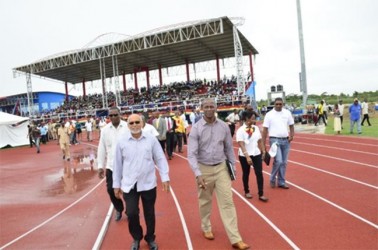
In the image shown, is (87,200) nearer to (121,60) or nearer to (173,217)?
(173,217)

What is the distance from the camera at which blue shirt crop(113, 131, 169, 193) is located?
4070 millimetres

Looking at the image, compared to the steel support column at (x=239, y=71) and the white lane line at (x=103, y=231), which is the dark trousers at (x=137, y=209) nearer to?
the white lane line at (x=103, y=231)

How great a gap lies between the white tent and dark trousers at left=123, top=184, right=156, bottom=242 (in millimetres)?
22517

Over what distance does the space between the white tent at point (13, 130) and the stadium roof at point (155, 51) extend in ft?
40.1

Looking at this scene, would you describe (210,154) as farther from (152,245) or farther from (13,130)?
(13,130)

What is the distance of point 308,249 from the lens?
4.03 m

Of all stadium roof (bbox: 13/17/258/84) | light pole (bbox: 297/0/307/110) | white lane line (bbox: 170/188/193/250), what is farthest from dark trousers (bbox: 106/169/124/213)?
stadium roof (bbox: 13/17/258/84)

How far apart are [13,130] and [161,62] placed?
20.5m

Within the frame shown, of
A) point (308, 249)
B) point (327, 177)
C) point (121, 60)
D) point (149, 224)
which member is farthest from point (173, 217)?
point (121, 60)

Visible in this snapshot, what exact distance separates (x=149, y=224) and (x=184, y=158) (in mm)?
7928

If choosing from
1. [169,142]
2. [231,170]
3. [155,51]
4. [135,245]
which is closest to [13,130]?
[155,51]

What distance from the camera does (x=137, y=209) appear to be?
4.10 m

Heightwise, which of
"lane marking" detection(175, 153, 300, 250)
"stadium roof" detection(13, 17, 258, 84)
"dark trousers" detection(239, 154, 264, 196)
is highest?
"stadium roof" detection(13, 17, 258, 84)

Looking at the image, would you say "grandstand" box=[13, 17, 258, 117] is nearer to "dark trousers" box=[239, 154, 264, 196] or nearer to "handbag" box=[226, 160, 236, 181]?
"dark trousers" box=[239, 154, 264, 196]
